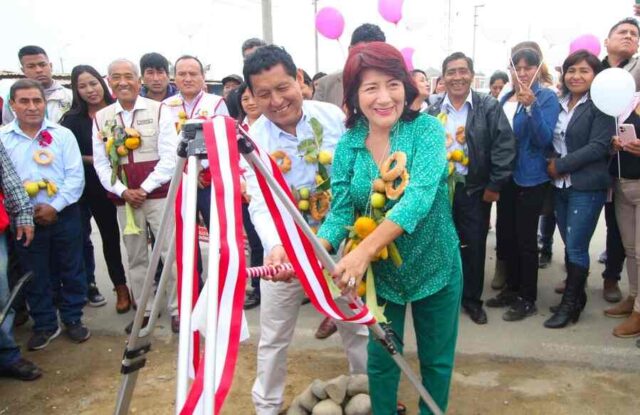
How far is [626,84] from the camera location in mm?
3174

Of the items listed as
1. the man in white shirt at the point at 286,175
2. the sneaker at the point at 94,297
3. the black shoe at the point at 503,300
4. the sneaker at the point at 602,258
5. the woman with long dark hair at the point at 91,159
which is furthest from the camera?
the sneaker at the point at 602,258

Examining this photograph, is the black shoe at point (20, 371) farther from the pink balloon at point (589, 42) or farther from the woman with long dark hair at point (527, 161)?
the pink balloon at point (589, 42)

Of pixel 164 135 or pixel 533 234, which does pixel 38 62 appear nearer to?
pixel 164 135

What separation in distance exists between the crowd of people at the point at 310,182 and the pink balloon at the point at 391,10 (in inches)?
63.6

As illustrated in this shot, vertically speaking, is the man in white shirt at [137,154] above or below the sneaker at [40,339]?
above

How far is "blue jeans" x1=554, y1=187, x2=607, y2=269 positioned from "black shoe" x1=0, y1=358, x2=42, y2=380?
12.6ft

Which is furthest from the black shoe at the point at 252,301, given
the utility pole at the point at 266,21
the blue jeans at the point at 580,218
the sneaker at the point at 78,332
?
the utility pole at the point at 266,21

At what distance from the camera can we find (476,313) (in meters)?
3.96

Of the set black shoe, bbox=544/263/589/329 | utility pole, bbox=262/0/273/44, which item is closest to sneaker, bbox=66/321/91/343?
black shoe, bbox=544/263/589/329

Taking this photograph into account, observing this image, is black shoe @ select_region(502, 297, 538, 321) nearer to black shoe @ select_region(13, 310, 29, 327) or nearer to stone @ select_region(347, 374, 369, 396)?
stone @ select_region(347, 374, 369, 396)

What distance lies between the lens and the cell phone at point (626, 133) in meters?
3.31

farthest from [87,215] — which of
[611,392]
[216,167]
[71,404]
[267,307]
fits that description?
[611,392]

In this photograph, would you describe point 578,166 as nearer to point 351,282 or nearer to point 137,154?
point 351,282

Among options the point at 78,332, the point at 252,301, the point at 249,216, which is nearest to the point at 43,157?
the point at 78,332
